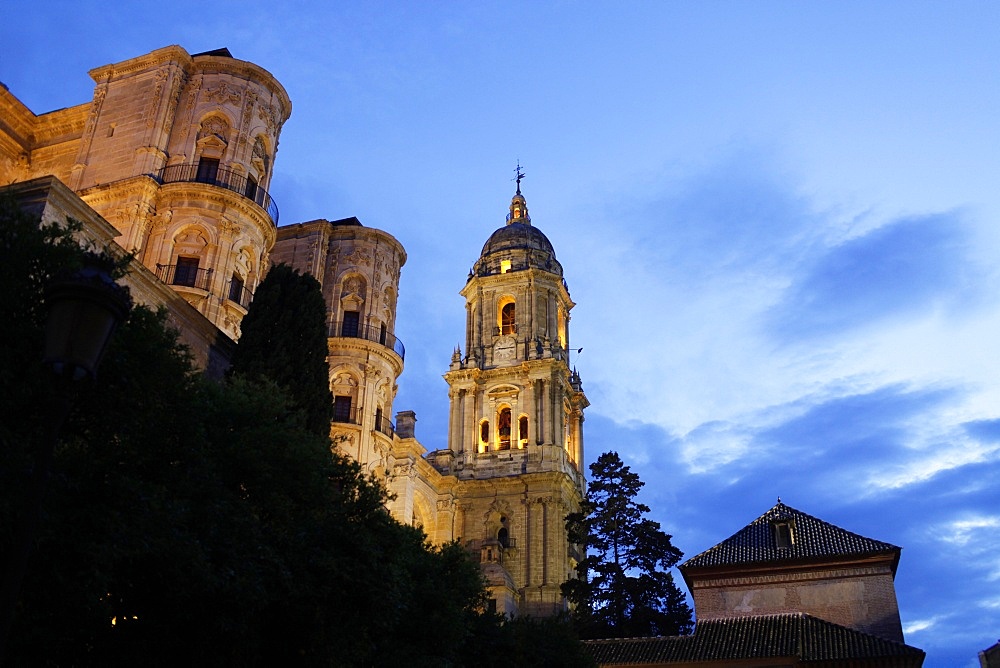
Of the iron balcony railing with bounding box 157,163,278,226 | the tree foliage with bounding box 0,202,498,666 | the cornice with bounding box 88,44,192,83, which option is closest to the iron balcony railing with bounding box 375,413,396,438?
the iron balcony railing with bounding box 157,163,278,226

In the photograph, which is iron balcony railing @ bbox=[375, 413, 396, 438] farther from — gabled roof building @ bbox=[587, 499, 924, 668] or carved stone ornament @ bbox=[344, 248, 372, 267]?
gabled roof building @ bbox=[587, 499, 924, 668]

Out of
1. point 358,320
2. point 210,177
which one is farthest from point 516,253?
point 210,177

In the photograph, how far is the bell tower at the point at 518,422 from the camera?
5134 centimetres

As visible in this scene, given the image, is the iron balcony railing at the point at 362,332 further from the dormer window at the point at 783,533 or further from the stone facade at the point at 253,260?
the dormer window at the point at 783,533

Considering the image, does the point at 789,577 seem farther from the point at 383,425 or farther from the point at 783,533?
the point at 383,425

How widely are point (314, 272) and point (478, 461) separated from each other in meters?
23.0

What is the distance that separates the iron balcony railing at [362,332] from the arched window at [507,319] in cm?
2430

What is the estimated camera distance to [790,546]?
33375 millimetres

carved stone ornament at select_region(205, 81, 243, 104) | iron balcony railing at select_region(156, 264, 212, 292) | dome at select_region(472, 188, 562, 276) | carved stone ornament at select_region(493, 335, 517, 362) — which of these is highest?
dome at select_region(472, 188, 562, 276)

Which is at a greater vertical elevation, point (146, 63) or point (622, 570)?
point (146, 63)

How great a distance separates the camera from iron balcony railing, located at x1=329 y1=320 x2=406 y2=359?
36625 mm

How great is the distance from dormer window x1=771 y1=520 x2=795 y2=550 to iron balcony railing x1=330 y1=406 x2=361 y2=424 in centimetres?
1643

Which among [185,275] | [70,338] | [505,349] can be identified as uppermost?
[505,349]

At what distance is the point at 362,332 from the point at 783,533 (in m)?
18.2
